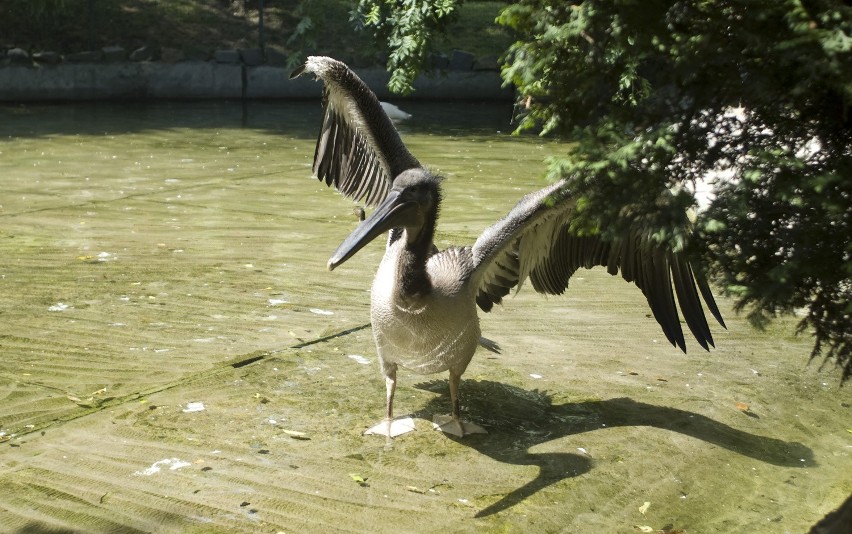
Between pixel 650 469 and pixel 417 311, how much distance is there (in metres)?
1.25

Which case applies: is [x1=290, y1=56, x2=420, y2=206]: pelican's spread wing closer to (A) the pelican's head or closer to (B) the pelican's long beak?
(A) the pelican's head

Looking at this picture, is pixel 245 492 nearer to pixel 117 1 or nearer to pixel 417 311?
pixel 417 311

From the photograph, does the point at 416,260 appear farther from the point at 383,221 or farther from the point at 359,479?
the point at 359,479

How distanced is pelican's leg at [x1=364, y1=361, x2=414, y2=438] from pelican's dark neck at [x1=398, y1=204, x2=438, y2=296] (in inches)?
19.5

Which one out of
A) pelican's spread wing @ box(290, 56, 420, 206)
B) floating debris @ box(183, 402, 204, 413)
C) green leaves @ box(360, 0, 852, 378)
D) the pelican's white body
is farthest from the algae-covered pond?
pelican's spread wing @ box(290, 56, 420, 206)

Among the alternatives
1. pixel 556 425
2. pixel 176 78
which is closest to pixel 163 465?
pixel 556 425

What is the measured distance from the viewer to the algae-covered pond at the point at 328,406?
4.21m

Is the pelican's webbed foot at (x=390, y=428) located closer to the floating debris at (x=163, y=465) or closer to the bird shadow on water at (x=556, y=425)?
the bird shadow on water at (x=556, y=425)

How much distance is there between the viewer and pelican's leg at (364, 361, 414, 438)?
16.1 feet

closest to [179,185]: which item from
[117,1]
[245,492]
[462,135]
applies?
[462,135]

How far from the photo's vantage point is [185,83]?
1866 centimetres

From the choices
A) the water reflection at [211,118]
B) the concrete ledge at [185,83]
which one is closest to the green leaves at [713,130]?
the water reflection at [211,118]

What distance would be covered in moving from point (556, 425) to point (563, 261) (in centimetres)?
82

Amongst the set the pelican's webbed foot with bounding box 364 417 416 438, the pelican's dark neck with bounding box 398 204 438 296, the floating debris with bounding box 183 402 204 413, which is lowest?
the floating debris with bounding box 183 402 204 413
